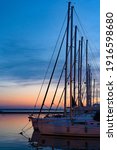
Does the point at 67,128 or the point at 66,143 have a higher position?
the point at 67,128

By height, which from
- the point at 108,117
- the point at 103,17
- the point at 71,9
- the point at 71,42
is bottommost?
the point at 108,117


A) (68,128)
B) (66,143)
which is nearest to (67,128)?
(68,128)

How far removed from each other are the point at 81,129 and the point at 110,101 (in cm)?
1806

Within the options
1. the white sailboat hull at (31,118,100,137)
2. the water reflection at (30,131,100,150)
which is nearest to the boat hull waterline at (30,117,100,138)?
the white sailboat hull at (31,118,100,137)

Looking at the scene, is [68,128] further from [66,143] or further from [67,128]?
[66,143]

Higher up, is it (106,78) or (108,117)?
(106,78)

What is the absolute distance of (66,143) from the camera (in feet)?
86.3

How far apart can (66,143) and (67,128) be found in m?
2.27

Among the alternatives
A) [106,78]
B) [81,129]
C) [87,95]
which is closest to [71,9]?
[81,129]

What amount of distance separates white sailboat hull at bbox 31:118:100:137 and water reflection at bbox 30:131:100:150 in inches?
15.5

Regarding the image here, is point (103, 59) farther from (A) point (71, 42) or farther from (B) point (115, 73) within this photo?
(A) point (71, 42)

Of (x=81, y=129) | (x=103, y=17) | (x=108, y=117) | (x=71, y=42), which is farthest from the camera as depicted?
(x=71, y=42)

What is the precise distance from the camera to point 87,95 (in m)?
46.5

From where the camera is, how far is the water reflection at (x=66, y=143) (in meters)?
24.3
